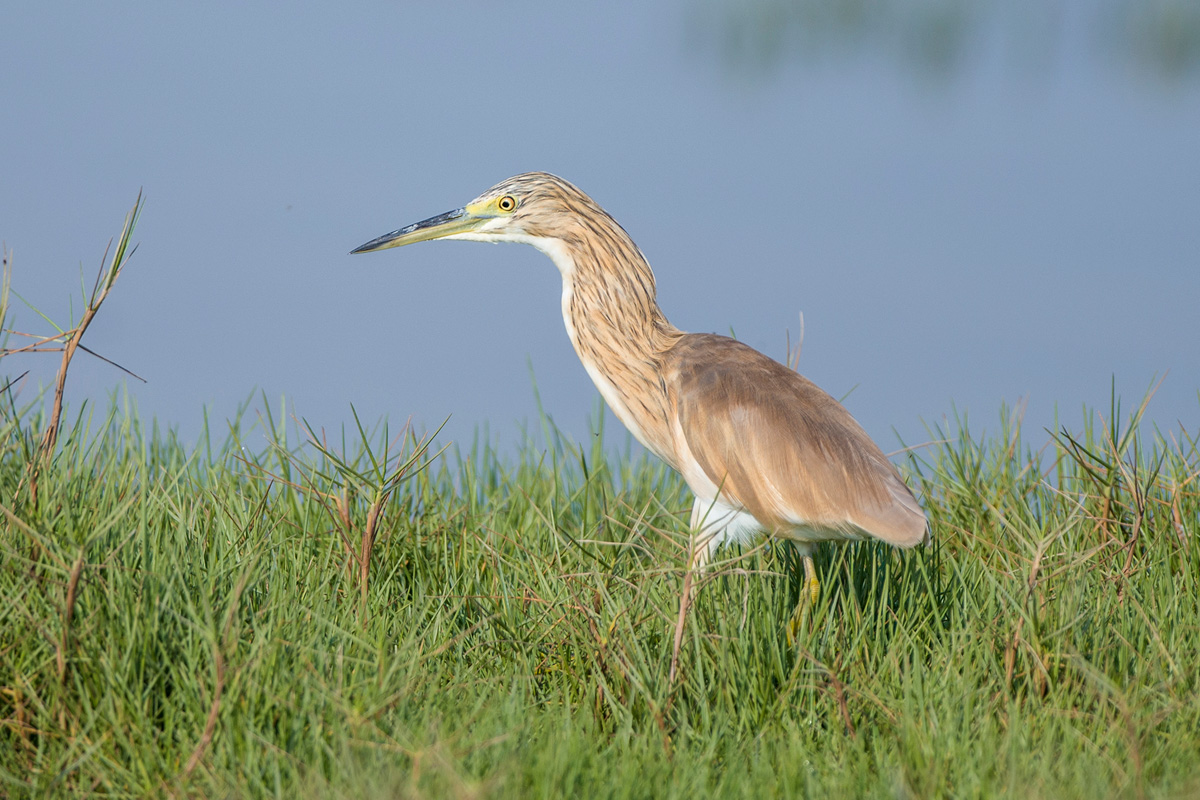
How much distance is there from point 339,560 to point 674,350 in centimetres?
139

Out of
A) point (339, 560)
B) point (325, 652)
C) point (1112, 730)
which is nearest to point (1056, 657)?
point (1112, 730)

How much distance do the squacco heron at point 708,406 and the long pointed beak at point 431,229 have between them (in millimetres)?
38

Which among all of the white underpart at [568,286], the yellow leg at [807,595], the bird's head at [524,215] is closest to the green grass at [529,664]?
the yellow leg at [807,595]

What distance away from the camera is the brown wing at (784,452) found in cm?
331

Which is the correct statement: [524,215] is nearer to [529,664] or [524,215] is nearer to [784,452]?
[784,452]

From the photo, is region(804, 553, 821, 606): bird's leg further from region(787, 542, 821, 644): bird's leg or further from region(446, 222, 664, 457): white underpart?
region(446, 222, 664, 457): white underpart

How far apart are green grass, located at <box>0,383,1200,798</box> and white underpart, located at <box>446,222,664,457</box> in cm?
50

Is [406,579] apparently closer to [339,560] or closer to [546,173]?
[339,560]

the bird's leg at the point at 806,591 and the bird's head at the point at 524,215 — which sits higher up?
the bird's head at the point at 524,215

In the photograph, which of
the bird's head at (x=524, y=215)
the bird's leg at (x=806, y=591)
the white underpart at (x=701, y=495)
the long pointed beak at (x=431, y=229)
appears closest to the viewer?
the bird's leg at (x=806, y=591)

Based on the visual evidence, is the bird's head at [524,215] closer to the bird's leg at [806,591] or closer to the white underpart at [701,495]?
the white underpart at [701,495]

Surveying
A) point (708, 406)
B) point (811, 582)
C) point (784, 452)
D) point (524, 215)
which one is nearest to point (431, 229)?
point (524, 215)

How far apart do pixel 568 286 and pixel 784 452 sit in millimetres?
1127

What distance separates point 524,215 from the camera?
4160 mm
